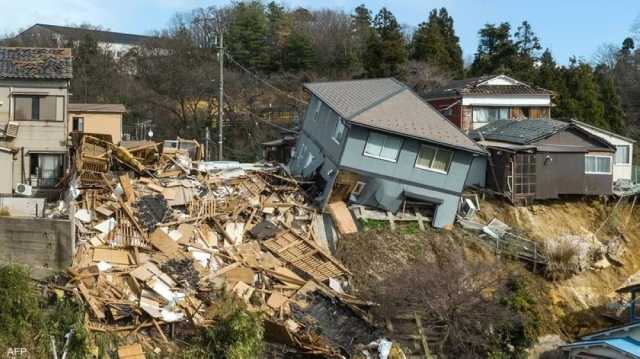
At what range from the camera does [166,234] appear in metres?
19.8

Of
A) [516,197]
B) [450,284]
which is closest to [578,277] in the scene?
[516,197]

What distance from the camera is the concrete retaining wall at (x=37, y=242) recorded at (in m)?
18.0

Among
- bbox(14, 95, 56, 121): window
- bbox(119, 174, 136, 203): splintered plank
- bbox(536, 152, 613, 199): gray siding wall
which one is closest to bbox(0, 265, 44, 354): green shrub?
bbox(119, 174, 136, 203): splintered plank

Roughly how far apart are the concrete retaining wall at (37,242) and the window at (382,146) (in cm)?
955


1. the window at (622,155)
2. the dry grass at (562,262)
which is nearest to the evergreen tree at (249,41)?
the window at (622,155)

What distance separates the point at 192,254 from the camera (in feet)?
64.2

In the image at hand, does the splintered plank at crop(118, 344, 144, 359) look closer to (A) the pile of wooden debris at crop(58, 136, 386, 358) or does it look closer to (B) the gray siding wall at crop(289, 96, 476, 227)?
(A) the pile of wooden debris at crop(58, 136, 386, 358)

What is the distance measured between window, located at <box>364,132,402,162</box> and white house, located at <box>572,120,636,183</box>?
9610 mm

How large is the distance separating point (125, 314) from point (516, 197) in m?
14.5

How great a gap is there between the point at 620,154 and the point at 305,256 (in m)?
15.2

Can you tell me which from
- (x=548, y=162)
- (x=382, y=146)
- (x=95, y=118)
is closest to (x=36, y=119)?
(x=95, y=118)

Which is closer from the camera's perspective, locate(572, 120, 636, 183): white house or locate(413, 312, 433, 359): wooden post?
locate(413, 312, 433, 359): wooden post

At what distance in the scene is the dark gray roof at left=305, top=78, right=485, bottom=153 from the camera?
899 inches

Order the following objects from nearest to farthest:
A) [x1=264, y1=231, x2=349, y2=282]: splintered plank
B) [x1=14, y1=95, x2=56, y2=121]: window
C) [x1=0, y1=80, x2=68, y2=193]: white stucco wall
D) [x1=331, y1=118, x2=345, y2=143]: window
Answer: [x1=264, y1=231, x2=349, y2=282]: splintered plank, [x1=0, y1=80, x2=68, y2=193]: white stucco wall, [x1=331, y1=118, x2=345, y2=143]: window, [x1=14, y1=95, x2=56, y2=121]: window
